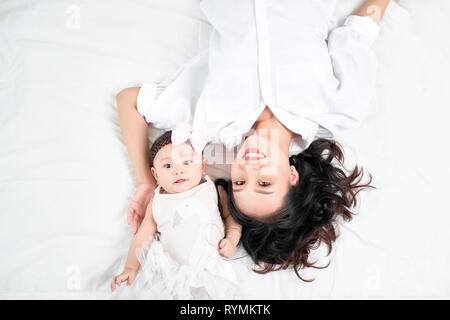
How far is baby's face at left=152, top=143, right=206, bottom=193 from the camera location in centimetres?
98

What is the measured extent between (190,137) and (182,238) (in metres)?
0.27

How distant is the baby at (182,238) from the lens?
0.92 meters

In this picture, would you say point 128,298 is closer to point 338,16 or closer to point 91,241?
point 91,241

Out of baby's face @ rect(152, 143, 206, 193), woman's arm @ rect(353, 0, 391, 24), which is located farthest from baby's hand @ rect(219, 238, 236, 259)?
woman's arm @ rect(353, 0, 391, 24)

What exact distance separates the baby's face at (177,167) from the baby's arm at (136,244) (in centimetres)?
9

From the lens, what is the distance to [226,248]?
3.18 feet

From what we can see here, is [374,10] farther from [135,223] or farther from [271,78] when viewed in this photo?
[135,223]

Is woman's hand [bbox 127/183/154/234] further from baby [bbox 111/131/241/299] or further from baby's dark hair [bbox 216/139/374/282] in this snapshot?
baby's dark hair [bbox 216/139/374/282]

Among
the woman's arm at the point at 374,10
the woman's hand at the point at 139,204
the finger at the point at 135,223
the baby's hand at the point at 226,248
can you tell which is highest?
the woman's arm at the point at 374,10

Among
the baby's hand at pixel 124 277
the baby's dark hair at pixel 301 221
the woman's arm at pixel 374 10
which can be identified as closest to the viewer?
the baby's hand at pixel 124 277

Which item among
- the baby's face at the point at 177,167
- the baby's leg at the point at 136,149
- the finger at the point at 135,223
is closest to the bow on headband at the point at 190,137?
the baby's face at the point at 177,167

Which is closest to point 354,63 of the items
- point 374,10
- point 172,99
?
point 374,10

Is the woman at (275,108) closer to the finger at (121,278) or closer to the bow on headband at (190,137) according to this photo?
the bow on headband at (190,137)

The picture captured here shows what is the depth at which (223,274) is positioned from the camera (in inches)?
37.3
